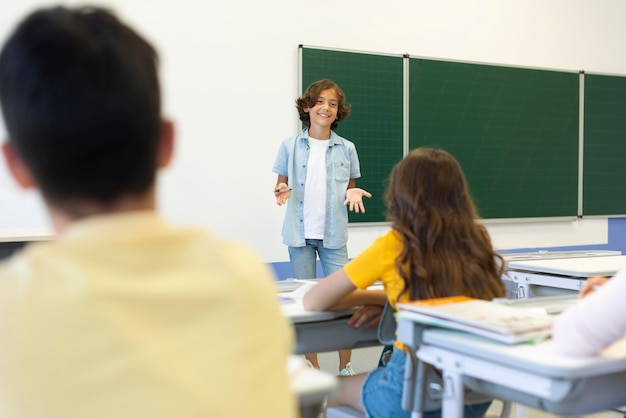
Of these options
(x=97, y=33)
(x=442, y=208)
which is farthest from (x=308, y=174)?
(x=97, y=33)

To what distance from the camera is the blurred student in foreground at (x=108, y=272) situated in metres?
0.74

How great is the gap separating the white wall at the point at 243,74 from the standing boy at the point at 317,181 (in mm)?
917

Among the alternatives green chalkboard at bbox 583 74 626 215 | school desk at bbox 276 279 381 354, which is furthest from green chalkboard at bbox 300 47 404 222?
school desk at bbox 276 279 381 354

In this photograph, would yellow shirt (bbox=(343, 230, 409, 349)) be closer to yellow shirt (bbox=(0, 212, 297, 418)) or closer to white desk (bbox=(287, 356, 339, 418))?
white desk (bbox=(287, 356, 339, 418))

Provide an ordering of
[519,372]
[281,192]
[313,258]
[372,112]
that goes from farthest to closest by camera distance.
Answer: [372,112] → [313,258] → [281,192] → [519,372]

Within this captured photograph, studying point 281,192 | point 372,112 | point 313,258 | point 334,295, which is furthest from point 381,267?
point 372,112

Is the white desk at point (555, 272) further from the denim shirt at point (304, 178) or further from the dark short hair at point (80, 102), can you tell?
the dark short hair at point (80, 102)

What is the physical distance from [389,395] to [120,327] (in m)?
1.54

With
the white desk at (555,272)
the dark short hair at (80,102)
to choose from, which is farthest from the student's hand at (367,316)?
the dark short hair at (80,102)

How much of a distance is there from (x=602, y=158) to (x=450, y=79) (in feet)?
6.22

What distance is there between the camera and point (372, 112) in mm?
5816

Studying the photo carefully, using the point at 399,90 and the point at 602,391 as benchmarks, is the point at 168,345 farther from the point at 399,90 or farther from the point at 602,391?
the point at 399,90

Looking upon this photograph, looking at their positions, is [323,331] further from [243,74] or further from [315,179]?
[243,74]

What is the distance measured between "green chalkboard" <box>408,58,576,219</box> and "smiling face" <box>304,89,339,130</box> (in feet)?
5.88
